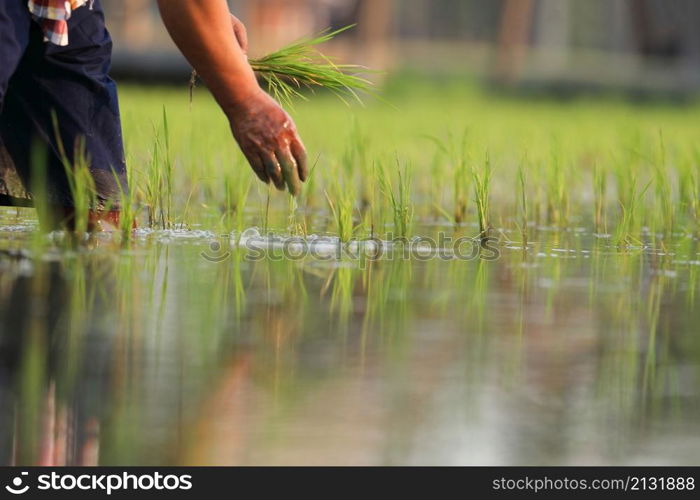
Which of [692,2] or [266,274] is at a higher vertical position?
[692,2]

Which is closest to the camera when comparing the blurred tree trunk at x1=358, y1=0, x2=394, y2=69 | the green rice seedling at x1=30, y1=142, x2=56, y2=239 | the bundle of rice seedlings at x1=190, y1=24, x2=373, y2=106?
the green rice seedling at x1=30, y1=142, x2=56, y2=239

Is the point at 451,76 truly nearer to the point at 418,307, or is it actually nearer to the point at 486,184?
the point at 486,184

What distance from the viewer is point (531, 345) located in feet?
8.44

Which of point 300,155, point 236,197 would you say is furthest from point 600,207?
point 300,155

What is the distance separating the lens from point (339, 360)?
93.7 inches

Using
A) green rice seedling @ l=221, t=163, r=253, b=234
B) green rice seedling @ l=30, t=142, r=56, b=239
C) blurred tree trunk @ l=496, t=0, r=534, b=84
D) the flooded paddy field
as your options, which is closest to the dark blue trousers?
green rice seedling @ l=30, t=142, r=56, b=239

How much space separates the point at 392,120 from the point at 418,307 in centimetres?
807

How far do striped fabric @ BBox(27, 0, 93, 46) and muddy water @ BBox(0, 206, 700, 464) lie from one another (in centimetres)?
53

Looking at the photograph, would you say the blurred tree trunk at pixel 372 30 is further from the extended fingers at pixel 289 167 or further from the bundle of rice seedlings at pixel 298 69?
the extended fingers at pixel 289 167

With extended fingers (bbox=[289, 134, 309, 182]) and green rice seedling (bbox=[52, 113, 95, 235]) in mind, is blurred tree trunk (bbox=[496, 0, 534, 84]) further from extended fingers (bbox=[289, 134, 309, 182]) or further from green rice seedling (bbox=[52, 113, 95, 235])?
extended fingers (bbox=[289, 134, 309, 182])

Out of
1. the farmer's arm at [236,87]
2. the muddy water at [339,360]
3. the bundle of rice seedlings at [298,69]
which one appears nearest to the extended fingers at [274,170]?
the farmer's arm at [236,87]

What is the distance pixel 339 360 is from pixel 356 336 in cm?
23

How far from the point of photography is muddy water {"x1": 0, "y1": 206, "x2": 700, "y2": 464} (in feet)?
6.21
